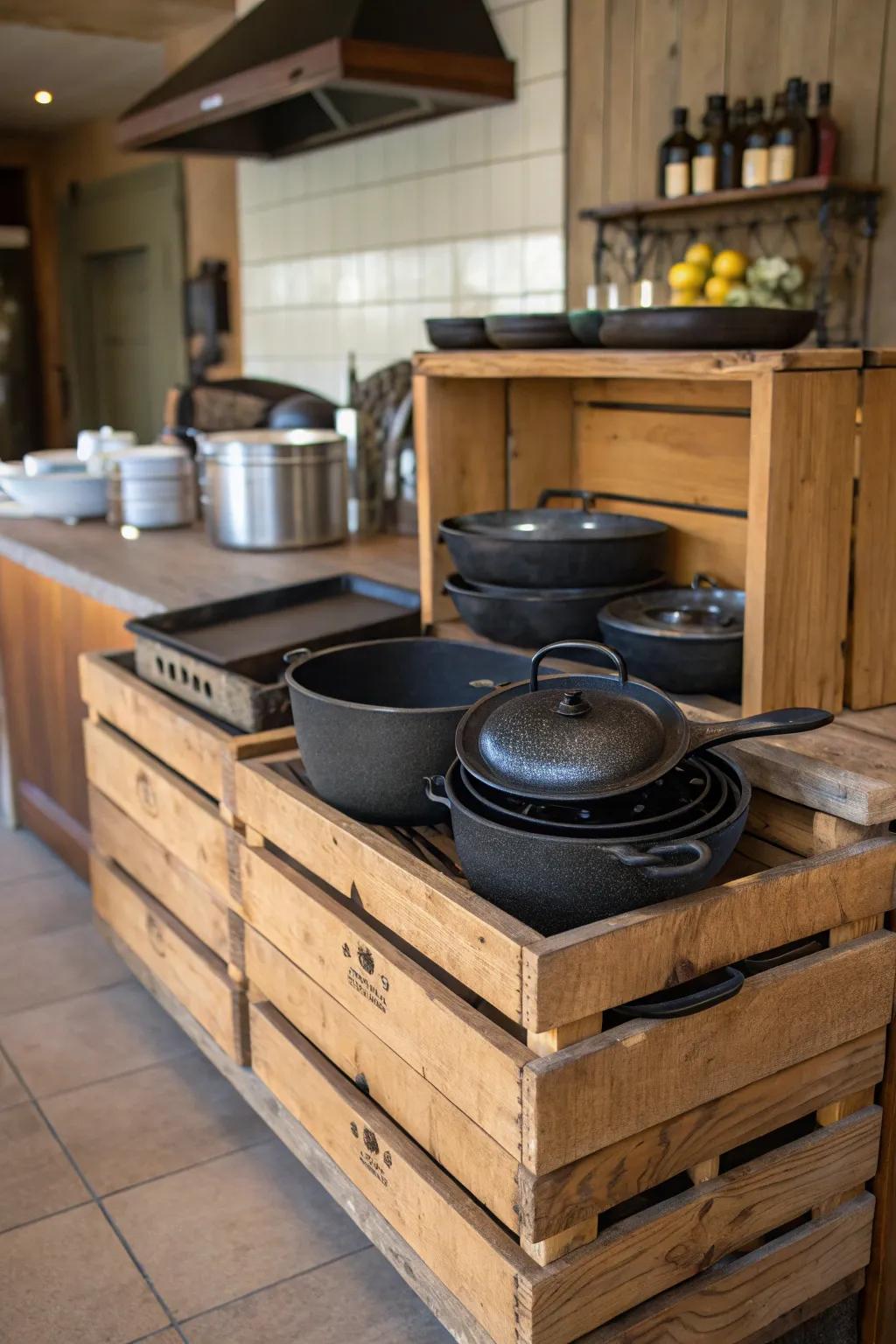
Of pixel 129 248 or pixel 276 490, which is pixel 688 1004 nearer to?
A: pixel 276 490

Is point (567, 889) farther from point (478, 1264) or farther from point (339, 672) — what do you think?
point (339, 672)

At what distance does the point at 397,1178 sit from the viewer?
1369 mm

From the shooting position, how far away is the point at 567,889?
119 cm

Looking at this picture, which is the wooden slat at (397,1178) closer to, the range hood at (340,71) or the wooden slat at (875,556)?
the wooden slat at (875,556)

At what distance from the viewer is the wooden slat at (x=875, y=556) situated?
5.01ft

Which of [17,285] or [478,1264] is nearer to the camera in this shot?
[478,1264]

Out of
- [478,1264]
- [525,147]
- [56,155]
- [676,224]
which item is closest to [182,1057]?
[478,1264]

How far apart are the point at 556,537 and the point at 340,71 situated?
91.4 inches

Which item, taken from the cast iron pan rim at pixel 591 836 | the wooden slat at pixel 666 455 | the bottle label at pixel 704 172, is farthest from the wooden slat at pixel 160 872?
the bottle label at pixel 704 172

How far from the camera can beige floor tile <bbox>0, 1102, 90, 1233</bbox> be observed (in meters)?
1.80

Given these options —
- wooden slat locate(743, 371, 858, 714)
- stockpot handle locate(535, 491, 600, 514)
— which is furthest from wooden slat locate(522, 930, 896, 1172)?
stockpot handle locate(535, 491, 600, 514)

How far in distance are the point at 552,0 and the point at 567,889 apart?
360 centimetres

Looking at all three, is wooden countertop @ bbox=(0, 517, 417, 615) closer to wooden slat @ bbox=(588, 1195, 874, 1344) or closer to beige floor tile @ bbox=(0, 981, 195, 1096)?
beige floor tile @ bbox=(0, 981, 195, 1096)

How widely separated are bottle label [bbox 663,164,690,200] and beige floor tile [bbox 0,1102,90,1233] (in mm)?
2842
